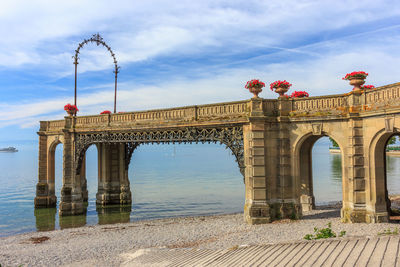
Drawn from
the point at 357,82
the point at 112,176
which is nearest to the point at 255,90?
the point at 357,82

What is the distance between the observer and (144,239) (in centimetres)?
1891

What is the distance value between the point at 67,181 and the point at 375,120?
82.1 ft

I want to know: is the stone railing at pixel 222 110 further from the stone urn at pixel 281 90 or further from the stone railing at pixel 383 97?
the stone railing at pixel 383 97

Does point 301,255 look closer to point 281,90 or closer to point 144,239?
point 144,239

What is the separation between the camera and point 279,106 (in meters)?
19.7

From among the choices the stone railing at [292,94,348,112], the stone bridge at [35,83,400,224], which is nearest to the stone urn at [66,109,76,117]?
the stone bridge at [35,83,400,224]

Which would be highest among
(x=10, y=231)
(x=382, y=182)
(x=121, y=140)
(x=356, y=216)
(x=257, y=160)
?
(x=121, y=140)

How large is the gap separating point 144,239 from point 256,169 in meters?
7.56

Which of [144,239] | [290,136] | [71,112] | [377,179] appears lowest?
[144,239]

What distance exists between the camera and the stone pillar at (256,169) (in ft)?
62.7

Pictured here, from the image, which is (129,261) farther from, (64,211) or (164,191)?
(164,191)

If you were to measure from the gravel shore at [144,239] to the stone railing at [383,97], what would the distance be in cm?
586

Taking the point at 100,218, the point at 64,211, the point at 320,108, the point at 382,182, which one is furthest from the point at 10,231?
the point at 382,182

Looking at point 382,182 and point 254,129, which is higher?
point 254,129
